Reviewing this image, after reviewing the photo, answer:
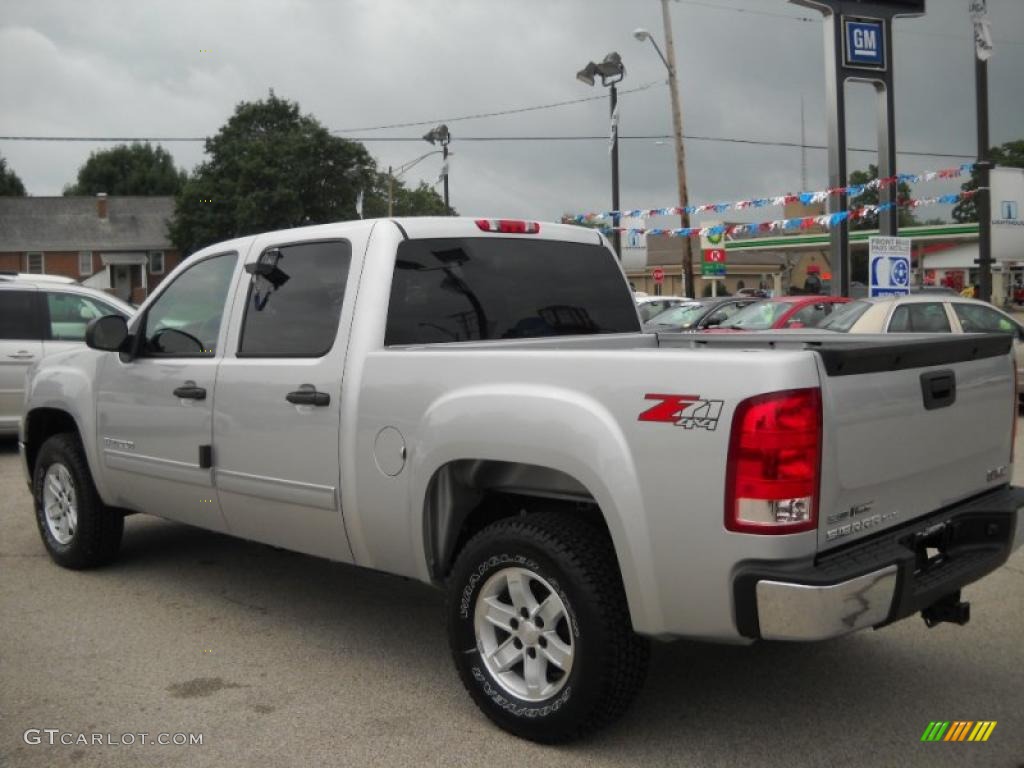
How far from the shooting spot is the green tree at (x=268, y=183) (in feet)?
189

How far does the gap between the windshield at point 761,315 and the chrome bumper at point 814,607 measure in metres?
10.7

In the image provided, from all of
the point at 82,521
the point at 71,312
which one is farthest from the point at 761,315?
the point at 82,521

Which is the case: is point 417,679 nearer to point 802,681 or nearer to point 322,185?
point 802,681

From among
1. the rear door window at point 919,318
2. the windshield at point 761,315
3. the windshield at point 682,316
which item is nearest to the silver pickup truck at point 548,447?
the rear door window at point 919,318

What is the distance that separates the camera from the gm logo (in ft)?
61.7

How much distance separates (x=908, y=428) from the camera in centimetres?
332

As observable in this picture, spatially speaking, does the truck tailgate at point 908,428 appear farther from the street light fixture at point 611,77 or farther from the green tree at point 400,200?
the green tree at point 400,200

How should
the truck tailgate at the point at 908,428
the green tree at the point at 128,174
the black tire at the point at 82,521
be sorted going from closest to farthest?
Result: the truck tailgate at the point at 908,428 → the black tire at the point at 82,521 → the green tree at the point at 128,174

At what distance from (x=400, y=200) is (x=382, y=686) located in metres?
65.5

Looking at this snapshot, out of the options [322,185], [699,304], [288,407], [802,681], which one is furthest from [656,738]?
[322,185]

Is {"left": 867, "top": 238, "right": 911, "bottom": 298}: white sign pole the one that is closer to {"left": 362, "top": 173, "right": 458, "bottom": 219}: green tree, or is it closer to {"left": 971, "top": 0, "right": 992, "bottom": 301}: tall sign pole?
{"left": 971, "top": 0, "right": 992, "bottom": 301}: tall sign pole

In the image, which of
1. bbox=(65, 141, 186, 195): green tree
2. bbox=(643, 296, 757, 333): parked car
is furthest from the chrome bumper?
bbox=(65, 141, 186, 195): green tree

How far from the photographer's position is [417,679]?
4234mm

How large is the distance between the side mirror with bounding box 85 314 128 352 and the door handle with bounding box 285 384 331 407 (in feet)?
4.76
